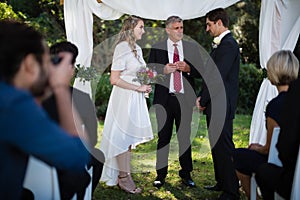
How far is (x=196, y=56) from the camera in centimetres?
483

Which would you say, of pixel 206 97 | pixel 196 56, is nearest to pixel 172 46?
pixel 196 56

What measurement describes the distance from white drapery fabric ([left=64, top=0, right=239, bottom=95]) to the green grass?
1076 millimetres

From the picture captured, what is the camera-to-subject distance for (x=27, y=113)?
1677mm

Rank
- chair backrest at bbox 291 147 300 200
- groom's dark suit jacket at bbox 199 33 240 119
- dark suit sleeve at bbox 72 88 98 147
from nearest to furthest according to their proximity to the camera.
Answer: chair backrest at bbox 291 147 300 200, dark suit sleeve at bbox 72 88 98 147, groom's dark suit jacket at bbox 199 33 240 119

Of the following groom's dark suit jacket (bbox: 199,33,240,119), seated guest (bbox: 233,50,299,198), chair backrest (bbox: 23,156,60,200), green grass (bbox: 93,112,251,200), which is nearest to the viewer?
chair backrest (bbox: 23,156,60,200)

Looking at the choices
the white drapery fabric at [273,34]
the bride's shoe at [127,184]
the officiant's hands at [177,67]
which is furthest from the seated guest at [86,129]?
the white drapery fabric at [273,34]

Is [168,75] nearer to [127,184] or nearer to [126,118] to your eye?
[126,118]

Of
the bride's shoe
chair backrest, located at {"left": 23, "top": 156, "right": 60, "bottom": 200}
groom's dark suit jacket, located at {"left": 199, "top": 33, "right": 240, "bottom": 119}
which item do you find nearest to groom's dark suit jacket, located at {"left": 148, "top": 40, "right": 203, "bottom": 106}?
groom's dark suit jacket, located at {"left": 199, "top": 33, "right": 240, "bottom": 119}

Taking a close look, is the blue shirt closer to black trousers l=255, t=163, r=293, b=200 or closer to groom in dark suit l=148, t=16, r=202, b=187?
black trousers l=255, t=163, r=293, b=200

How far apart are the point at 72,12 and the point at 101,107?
4383 mm

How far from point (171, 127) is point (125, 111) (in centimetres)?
56

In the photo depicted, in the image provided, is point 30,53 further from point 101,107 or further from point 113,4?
point 101,107

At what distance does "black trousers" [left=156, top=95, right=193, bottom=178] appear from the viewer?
15.7ft

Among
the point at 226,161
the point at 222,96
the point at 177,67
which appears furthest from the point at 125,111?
the point at 226,161
